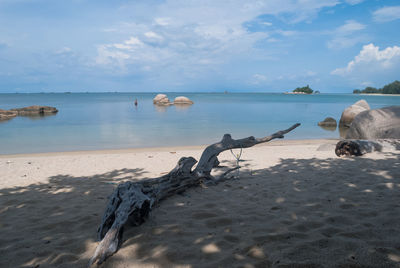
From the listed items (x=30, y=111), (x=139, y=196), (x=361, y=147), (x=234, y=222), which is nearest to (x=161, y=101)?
(x=30, y=111)

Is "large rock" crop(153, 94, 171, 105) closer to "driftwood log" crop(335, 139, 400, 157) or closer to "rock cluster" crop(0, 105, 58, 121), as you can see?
"rock cluster" crop(0, 105, 58, 121)

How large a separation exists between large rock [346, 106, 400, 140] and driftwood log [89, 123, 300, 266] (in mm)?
7843

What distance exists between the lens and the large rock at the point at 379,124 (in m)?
10.8

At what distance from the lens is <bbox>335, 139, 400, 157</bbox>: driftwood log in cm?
850

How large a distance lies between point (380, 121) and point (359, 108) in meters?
13.6

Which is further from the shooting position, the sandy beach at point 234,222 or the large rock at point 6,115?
the large rock at point 6,115

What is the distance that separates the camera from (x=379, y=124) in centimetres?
1129

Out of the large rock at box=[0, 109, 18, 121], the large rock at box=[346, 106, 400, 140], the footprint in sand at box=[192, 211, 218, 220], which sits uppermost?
the large rock at box=[346, 106, 400, 140]

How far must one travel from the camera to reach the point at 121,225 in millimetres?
3143

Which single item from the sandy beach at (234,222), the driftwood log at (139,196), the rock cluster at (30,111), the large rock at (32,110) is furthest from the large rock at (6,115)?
the driftwood log at (139,196)

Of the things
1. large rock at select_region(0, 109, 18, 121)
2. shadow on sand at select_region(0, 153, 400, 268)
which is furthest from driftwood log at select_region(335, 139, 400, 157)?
large rock at select_region(0, 109, 18, 121)

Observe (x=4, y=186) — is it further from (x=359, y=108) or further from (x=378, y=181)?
(x=359, y=108)

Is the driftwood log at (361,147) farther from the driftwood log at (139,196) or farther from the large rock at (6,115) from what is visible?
the large rock at (6,115)

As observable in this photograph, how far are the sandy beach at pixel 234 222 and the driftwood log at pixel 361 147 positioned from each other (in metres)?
1.67
